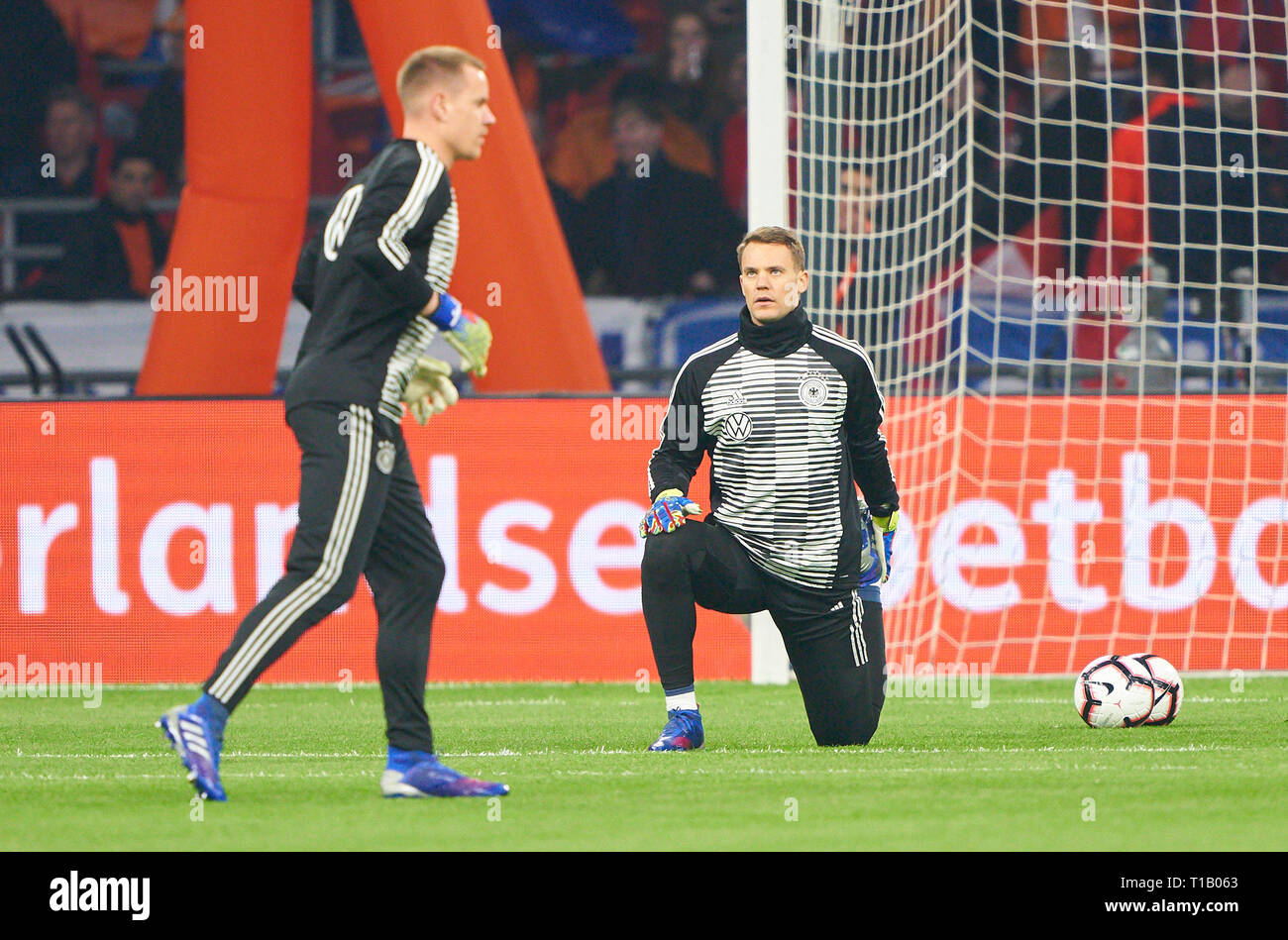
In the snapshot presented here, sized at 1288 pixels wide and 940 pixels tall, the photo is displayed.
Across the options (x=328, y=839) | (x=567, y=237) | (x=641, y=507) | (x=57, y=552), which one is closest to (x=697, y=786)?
(x=328, y=839)

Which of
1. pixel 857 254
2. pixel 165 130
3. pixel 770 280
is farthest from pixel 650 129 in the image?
pixel 770 280

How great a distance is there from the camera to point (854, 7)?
905cm

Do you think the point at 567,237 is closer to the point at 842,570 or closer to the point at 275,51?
the point at 275,51

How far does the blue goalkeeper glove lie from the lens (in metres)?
6.48

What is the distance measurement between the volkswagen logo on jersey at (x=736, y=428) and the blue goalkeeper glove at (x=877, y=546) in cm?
50

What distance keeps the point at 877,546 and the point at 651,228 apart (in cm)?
742

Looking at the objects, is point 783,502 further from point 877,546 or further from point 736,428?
point 877,546

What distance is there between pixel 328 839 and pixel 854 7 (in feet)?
19.0

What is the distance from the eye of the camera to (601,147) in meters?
14.3

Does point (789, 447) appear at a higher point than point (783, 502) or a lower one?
higher

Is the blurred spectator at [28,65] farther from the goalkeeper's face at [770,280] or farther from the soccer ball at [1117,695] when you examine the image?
the soccer ball at [1117,695]

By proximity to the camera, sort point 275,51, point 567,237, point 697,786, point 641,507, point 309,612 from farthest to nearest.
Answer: point 567,237, point 275,51, point 641,507, point 697,786, point 309,612

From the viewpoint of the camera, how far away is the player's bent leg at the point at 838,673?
6.27 m

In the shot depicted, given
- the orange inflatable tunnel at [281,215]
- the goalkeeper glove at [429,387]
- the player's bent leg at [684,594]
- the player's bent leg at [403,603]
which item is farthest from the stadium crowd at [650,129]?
the player's bent leg at [403,603]
